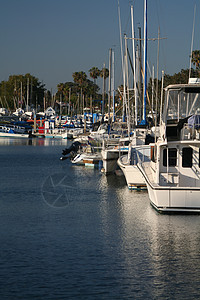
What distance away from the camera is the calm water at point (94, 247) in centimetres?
1794

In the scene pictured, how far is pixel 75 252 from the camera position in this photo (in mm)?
21891

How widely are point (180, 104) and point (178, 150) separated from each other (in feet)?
8.48

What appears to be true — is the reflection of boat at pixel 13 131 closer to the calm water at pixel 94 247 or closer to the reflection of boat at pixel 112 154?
the reflection of boat at pixel 112 154

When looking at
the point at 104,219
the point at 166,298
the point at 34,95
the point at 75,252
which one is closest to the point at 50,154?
the point at 104,219

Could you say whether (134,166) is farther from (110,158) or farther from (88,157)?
(88,157)

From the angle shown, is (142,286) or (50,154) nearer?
(142,286)

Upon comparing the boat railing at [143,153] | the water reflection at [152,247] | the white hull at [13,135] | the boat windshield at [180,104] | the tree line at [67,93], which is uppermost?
the tree line at [67,93]

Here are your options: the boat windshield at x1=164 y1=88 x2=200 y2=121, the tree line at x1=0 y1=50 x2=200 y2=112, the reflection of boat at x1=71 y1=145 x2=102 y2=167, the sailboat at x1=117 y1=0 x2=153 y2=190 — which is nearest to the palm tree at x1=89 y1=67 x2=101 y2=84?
the tree line at x1=0 y1=50 x2=200 y2=112

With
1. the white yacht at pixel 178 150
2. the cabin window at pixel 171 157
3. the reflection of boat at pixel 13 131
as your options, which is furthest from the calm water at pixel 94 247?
the reflection of boat at pixel 13 131

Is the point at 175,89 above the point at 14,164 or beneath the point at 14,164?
above

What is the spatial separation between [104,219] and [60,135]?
85.8m

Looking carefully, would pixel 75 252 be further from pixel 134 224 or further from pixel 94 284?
pixel 134 224

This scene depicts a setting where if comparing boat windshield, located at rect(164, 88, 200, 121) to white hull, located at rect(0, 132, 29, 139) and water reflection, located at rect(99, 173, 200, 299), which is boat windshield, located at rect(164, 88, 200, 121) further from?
white hull, located at rect(0, 132, 29, 139)

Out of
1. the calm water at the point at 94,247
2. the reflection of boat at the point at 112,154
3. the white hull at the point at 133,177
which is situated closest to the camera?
the calm water at the point at 94,247
